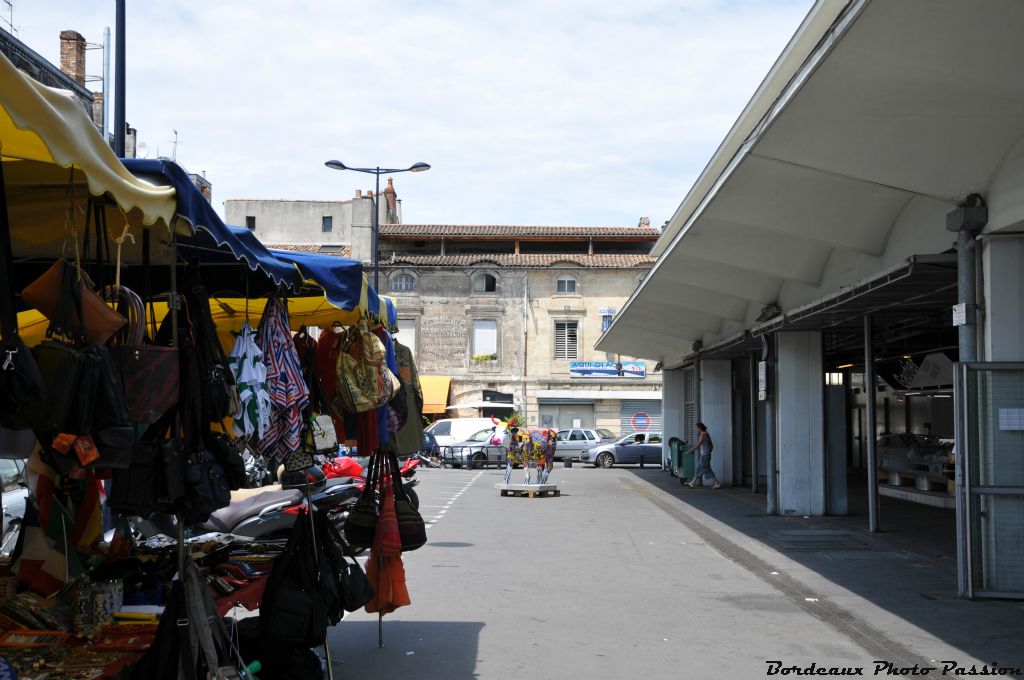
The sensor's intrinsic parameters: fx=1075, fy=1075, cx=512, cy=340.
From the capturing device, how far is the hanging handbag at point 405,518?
25.3 feet

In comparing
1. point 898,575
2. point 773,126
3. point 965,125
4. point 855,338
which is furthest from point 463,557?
point 855,338

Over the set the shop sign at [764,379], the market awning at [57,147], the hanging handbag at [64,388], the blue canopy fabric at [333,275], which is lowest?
the hanging handbag at [64,388]

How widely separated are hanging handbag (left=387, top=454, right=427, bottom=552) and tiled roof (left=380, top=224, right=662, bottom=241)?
47.5 metres

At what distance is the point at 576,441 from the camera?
132 ft

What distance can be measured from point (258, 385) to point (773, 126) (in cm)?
538

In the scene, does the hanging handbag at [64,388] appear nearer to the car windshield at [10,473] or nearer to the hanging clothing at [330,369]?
the hanging clothing at [330,369]

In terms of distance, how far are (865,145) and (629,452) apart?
29.9 m

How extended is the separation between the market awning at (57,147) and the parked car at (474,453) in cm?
3318

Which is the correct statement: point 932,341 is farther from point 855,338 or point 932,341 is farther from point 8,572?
point 8,572

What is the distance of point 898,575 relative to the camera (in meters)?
11.4

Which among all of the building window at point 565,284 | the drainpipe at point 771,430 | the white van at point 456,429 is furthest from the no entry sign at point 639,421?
the drainpipe at point 771,430

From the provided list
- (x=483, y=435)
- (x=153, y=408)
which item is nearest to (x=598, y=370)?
(x=483, y=435)

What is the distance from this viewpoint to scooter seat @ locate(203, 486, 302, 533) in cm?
1291

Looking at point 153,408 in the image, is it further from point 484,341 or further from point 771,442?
point 484,341
